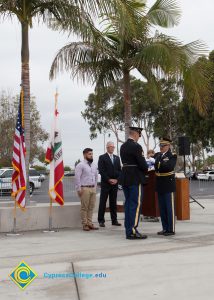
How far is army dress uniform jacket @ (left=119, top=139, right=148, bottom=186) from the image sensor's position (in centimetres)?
945

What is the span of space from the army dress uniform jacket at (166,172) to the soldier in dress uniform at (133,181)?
0.55 metres

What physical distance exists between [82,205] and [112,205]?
1013mm

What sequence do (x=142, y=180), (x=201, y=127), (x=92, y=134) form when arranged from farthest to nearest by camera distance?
(x=92, y=134) → (x=201, y=127) → (x=142, y=180)

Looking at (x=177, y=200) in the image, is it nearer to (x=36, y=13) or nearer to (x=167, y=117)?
(x=36, y=13)

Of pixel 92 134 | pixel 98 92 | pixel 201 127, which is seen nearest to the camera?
pixel 98 92

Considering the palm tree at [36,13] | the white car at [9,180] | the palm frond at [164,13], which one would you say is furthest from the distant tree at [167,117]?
the palm tree at [36,13]

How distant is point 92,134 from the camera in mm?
57938

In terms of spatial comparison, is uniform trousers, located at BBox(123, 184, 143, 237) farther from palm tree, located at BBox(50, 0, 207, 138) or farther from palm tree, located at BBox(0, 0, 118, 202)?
palm tree, located at BBox(50, 0, 207, 138)

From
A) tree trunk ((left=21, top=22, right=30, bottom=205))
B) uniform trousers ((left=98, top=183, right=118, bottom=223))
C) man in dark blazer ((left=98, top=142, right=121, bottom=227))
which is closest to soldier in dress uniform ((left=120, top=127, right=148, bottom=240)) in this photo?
man in dark blazer ((left=98, top=142, right=121, bottom=227))

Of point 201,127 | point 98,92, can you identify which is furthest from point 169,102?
point 98,92

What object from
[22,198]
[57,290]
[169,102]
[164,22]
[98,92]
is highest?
[169,102]

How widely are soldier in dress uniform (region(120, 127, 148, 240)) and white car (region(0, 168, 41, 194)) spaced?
1332cm

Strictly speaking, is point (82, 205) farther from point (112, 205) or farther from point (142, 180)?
point (142, 180)

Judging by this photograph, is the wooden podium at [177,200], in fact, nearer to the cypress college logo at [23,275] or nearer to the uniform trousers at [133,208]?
the uniform trousers at [133,208]
